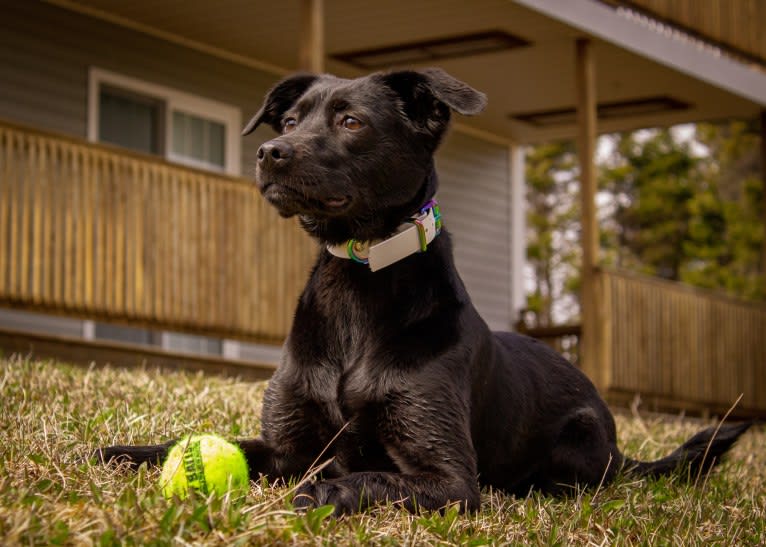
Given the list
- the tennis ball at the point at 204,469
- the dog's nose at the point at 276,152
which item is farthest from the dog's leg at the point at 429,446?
the dog's nose at the point at 276,152

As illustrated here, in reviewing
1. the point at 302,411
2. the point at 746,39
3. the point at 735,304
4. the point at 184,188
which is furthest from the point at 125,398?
the point at 746,39

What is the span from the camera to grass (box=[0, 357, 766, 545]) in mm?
3221

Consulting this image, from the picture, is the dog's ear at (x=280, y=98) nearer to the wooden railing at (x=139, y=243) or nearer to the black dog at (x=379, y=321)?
the black dog at (x=379, y=321)

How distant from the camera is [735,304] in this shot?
14.9 m

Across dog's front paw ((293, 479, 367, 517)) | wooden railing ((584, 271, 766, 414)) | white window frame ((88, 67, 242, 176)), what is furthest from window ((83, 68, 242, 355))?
dog's front paw ((293, 479, 367, 517))

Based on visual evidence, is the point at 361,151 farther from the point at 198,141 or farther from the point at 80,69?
the point at 198,141

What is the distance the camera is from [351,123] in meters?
4.44

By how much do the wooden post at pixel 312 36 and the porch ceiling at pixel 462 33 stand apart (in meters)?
0.84

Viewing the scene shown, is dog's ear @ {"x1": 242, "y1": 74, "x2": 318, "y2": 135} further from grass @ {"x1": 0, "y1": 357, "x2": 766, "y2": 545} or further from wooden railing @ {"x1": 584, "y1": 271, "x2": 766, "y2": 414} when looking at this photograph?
wooden railing @ {"x1": 584, "y1": 271, "x2": 766, "y2": 414}

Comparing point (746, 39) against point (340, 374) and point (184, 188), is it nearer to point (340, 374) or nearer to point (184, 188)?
point (184, 188)

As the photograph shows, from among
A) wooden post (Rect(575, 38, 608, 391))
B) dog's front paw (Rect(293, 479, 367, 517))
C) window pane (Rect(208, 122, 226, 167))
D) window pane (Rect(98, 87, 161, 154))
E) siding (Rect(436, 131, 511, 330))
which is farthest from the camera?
siding (Rect(436, 131, 511, 330))

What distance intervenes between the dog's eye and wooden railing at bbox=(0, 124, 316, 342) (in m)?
5.53

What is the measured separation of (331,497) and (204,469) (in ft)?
1.39

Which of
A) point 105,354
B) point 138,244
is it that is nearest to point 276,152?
point 138,244
